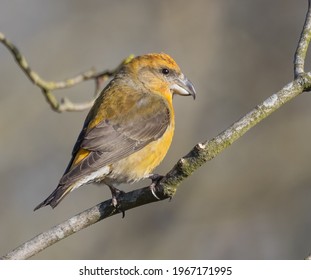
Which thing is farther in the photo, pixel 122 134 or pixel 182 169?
pixel 122 134

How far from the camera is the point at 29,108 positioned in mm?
9438

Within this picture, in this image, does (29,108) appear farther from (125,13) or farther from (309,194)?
(309,194)

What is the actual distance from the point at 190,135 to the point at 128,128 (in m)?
3.50

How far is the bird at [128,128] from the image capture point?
631cm

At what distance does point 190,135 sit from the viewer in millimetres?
10219

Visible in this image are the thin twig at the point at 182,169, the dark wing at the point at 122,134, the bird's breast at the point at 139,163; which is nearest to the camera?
the thin twig at the point at 182,169

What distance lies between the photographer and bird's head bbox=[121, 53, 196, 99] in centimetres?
741

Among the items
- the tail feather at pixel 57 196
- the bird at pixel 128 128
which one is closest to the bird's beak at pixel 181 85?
the bird at pixel 128 128

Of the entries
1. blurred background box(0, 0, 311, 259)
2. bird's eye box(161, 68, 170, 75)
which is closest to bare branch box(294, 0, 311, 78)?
bird's eye box(161, 68, 170, 75)

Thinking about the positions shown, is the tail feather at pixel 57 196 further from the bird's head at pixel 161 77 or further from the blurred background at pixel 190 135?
the blurred background at pixel 190 135

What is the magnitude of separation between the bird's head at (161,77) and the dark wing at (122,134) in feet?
0.70

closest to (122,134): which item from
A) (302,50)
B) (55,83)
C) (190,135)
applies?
(55,83)

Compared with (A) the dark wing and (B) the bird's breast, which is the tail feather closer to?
(A) the dark wing

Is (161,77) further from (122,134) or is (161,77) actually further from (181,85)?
(122,134)
